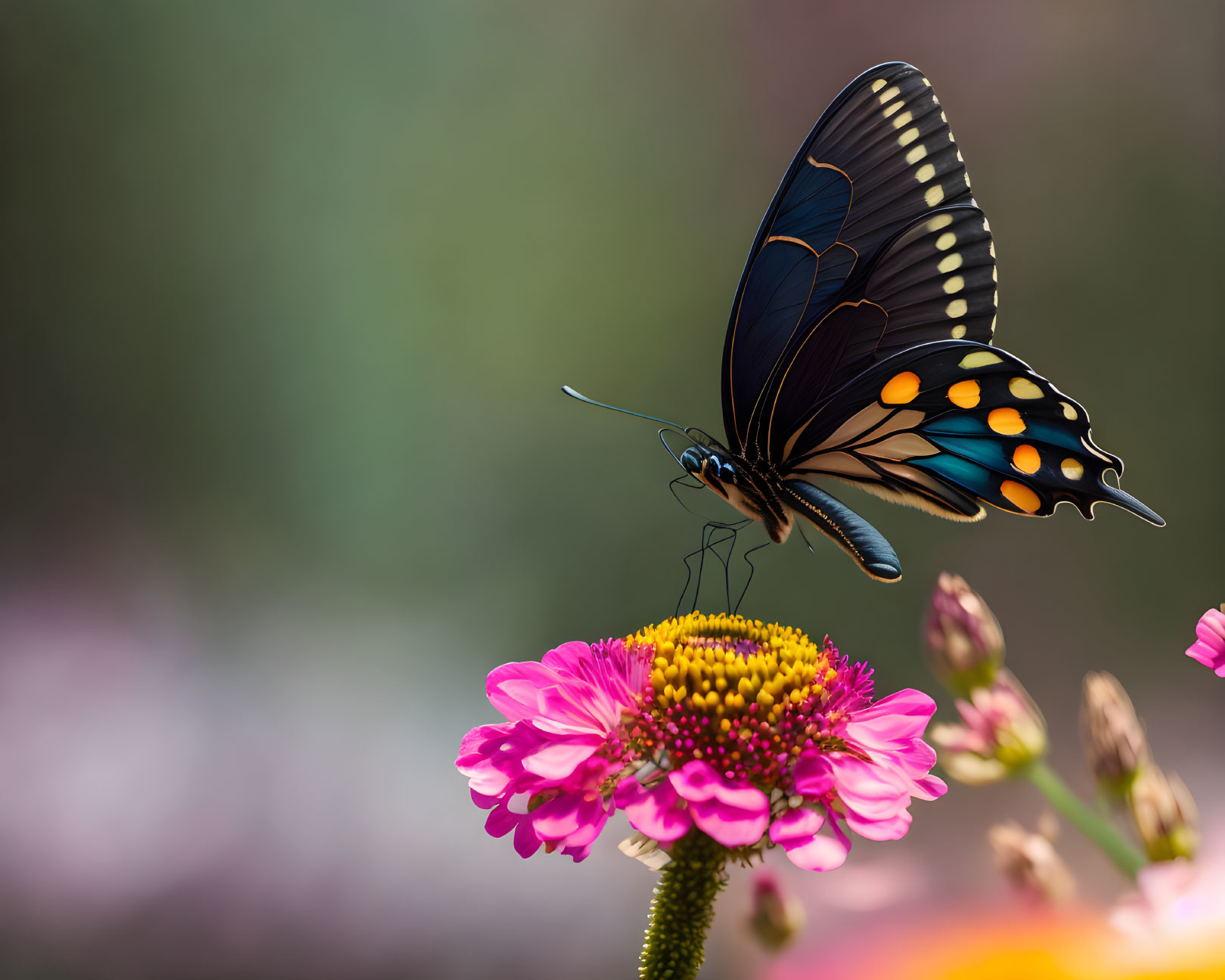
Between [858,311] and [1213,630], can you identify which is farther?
[858,311]

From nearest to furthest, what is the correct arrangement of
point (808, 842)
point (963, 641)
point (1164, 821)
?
point (808, 842)
point (1164, 821)
point (963, 641)

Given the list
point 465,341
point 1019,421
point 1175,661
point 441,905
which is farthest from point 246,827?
point 1175,661

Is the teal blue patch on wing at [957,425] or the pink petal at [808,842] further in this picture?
the teal blue patch on wing at [957,425]

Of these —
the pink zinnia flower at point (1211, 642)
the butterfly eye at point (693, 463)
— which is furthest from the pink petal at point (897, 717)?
the butterfly eye at point (693, 463)

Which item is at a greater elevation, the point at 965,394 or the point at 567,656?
the point at 965,394

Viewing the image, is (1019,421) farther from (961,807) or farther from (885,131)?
(961,807)

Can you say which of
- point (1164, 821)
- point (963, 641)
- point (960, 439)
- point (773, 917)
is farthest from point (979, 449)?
point (773, 917)

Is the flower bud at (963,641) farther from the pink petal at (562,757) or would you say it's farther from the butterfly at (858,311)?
the pink petal at (562,757)

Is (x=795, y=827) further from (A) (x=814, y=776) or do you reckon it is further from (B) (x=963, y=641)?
(B) (x=963, y=641)
